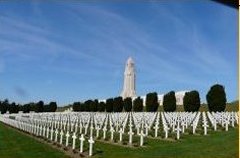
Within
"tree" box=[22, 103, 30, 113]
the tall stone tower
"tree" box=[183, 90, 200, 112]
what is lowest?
"tree" box=[183, 90, 200, 112]

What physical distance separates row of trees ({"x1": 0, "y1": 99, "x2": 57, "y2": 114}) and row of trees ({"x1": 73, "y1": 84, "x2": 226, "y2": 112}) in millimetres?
8884

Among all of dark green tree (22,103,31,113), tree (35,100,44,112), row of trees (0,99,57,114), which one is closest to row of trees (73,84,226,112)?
row of trees (0,99,57,114)

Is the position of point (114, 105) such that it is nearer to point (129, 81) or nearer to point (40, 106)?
point (40, 106)

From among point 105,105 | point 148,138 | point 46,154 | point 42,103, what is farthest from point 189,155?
point 42,103

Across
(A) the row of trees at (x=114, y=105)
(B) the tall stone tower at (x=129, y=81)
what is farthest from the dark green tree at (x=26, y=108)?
(B) the tall stone tower at (x=129, y=81)

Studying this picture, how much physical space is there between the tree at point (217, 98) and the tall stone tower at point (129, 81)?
61.8m

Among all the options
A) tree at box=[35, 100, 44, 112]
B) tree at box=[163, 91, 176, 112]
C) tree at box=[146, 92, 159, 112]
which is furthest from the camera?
tree at box=[35, 100, 44, 112]

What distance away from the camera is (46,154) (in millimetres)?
15867

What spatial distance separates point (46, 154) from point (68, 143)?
4340 mm

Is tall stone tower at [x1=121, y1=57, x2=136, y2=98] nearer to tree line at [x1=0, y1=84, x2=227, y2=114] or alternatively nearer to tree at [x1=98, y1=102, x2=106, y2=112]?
tree line at [x1=0, y1=84, x2=227, y2=114]

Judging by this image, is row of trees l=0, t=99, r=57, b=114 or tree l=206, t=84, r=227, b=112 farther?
row of trees l=0, t=99, r=57, b=114

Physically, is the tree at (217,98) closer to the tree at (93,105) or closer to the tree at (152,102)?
the tree at (152,102)

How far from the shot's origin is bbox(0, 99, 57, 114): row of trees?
7809 centimetres

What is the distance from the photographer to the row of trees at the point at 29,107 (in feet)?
256
